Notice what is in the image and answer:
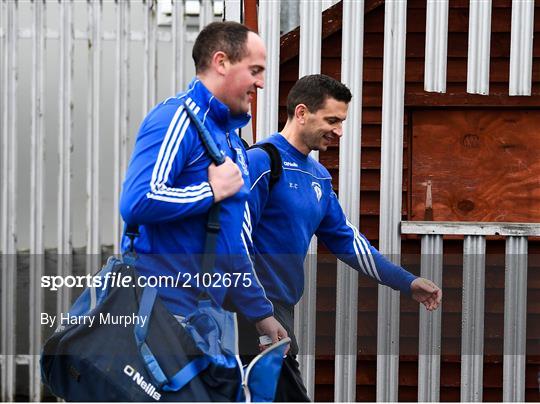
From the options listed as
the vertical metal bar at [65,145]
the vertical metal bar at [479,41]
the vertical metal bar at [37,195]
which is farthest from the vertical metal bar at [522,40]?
the vertical metal bar at [37,195]

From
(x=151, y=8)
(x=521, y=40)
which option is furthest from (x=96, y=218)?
(x=521, y=40)

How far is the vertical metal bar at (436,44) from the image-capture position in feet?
19.6

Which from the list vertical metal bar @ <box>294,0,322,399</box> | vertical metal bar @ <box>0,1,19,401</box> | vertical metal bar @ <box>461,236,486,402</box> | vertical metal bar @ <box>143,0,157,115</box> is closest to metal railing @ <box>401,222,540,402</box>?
vertical metal bar @ <box>461,236,486,402</box>

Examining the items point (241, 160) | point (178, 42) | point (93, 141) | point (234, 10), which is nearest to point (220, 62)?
point (241, 160)

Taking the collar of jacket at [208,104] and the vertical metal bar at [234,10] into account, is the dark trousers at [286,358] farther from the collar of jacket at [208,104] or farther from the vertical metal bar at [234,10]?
the vertical metal bar at [234,10]

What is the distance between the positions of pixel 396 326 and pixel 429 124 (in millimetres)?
1047

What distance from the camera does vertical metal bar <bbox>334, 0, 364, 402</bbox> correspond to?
6.02 meters

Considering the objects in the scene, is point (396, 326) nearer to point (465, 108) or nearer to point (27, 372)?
point (465, 108)

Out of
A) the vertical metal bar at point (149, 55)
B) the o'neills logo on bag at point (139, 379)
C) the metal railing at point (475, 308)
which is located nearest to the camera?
the o'neills logo on bag at point (139, 379)

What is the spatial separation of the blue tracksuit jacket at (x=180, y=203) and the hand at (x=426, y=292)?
1.21m

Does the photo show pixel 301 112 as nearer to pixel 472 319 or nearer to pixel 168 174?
pixel 168 174

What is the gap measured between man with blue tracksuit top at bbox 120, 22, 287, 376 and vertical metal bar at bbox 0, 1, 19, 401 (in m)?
4.26

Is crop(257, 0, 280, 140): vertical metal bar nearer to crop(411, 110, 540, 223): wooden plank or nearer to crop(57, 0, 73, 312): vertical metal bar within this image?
crop(411, 110, 540, 223): wooden plank

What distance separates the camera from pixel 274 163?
461cm
